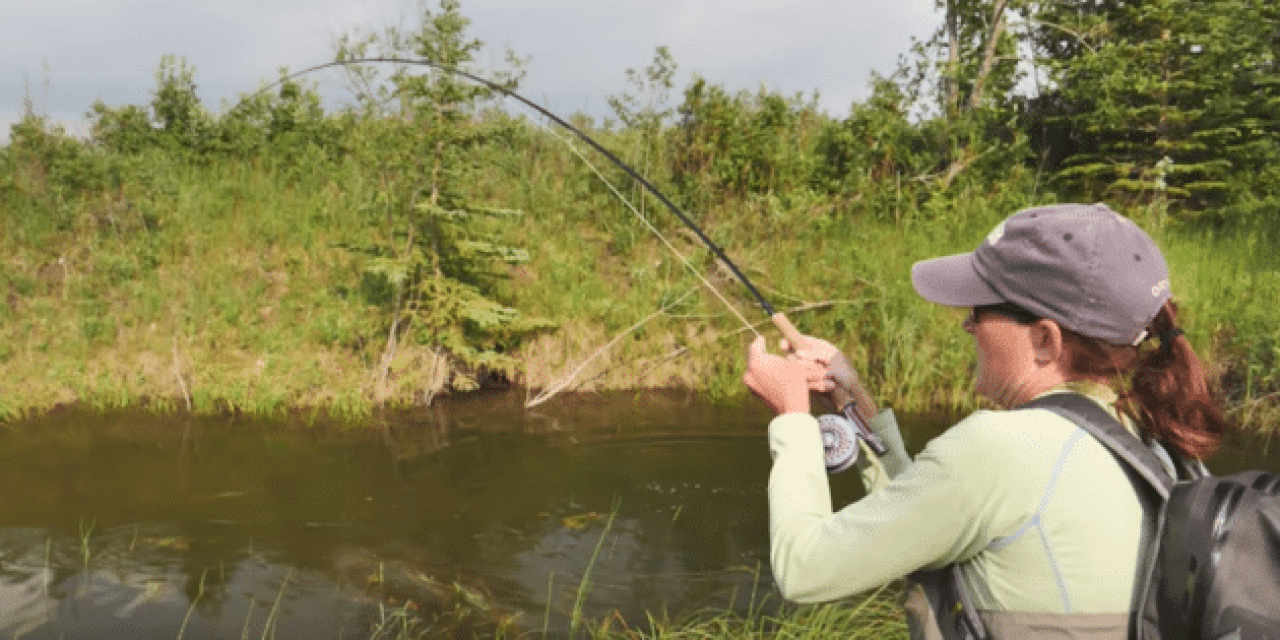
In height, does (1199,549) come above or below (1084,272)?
below

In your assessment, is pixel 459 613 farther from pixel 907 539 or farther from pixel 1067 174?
pixel 1067 174

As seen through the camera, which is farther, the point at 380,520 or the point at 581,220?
the point at 581,220

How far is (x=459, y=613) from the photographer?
13.5 ft

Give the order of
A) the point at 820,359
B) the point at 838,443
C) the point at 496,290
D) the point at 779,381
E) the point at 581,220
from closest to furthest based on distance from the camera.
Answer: the point at 779,381 < the point at 838,443 < the point at 820,359 < the point at 496,290 < the point at 581,220

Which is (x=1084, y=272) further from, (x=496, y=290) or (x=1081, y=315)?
(x=496, y=290)

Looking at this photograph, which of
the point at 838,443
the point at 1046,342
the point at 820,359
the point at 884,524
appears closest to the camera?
the point at 884,524

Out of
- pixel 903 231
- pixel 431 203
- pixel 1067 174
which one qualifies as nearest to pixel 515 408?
pixel 431 203

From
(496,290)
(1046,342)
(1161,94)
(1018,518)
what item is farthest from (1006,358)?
(1161,94)

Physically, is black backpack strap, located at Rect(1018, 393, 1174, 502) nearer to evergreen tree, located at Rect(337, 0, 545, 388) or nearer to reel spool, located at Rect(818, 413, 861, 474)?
reel spool, located at Rect(818, 413, 861, 474)

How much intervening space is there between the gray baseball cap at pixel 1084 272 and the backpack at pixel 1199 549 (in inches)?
6.2

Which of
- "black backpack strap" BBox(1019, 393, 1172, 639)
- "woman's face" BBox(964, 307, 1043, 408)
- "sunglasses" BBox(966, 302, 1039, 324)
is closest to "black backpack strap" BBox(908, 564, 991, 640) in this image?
"black backpack strap" BBox(1019, 393, 1172, 639)

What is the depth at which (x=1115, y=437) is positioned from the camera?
126cm

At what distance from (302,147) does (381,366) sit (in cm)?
387

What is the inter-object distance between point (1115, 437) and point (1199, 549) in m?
0.18
